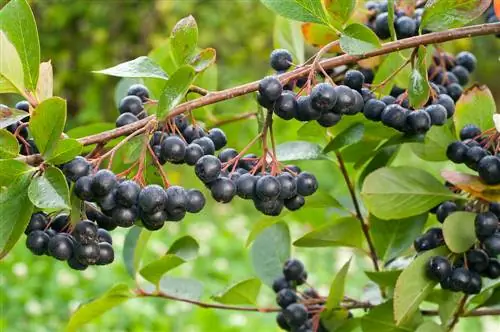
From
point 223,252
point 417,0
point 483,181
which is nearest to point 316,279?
point 223,252

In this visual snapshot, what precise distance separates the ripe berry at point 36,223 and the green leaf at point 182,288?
0.45 m

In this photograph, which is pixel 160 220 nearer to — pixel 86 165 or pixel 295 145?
pixel 86 165

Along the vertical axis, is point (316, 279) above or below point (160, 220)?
below

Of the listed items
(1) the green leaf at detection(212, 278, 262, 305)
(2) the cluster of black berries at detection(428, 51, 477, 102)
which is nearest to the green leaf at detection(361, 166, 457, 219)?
(2) the cluster of black berries at detection(428, 51, 477, 102)

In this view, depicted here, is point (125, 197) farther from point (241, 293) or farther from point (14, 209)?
point (241, 293)

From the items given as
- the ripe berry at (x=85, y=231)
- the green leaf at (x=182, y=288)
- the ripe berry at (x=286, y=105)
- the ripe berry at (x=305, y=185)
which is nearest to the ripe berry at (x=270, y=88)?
the ripe berry at (x=286, y=105)

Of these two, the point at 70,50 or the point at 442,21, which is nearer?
the point at 442,21

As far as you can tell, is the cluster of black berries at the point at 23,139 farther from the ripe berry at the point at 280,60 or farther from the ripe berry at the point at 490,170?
the ripe berry at the point at 490,170

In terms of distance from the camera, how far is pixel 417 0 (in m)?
1.20

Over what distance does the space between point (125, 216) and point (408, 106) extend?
1.24 ft

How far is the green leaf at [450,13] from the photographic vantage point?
89 centimetres

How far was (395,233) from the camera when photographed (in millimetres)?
1140

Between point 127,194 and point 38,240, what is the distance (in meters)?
0.12

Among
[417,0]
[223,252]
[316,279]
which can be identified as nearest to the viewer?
[417,0]
